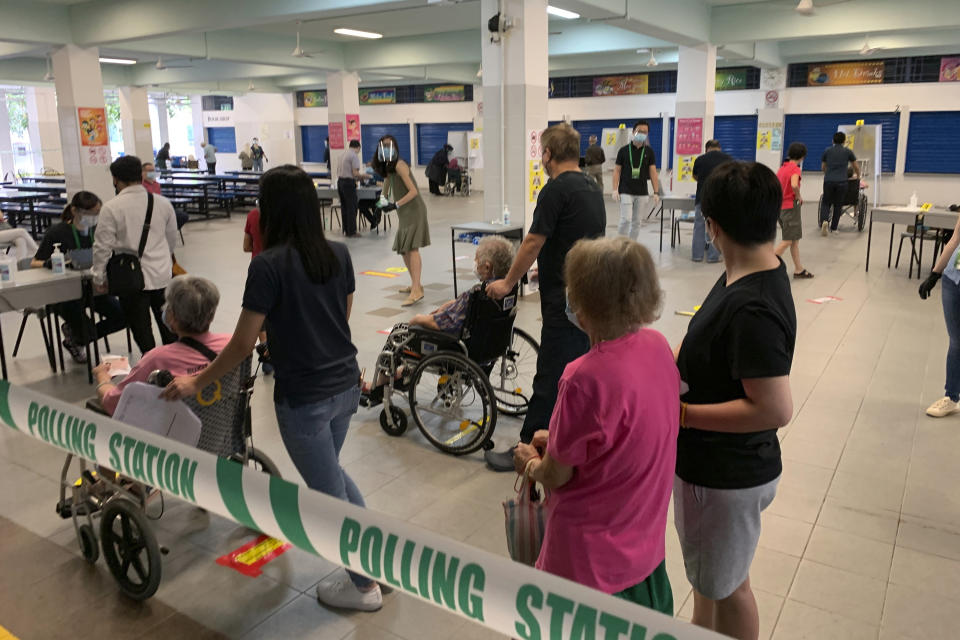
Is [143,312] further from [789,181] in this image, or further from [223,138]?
[223,138]

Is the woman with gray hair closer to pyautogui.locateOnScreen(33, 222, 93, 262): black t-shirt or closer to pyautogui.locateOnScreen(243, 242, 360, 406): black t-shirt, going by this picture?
pyautogui.locateOnScreen(243, 242, 360, 406): black t-shirt

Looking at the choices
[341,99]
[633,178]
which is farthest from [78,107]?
[633,178]

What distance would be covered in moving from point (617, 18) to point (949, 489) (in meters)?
6.72

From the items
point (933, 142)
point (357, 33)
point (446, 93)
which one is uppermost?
point (357, 33)

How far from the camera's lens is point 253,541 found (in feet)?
9.27

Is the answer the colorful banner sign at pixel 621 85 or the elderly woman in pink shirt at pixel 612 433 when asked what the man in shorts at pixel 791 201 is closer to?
the elderly woman in pink shirt at pixel 612 433

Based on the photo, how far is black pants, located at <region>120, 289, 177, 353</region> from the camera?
14.5 feet

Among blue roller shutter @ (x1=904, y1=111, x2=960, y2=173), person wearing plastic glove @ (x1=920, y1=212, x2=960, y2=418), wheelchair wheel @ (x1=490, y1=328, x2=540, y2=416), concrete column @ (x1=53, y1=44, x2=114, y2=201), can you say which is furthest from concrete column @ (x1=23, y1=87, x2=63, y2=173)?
person wearing plastic glove @ (x1=920, y1=212, x2=960, y2=418)

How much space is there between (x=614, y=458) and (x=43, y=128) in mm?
24393

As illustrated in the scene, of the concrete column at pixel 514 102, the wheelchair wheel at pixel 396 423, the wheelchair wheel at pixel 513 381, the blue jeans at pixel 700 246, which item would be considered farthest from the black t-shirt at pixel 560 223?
the blue jeans at pixel 700 246

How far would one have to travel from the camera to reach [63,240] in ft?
16.8

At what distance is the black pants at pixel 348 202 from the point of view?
1105 cm

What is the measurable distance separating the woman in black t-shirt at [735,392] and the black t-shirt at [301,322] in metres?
1.06

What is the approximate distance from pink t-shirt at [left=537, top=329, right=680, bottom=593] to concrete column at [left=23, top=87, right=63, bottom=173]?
916 inches
